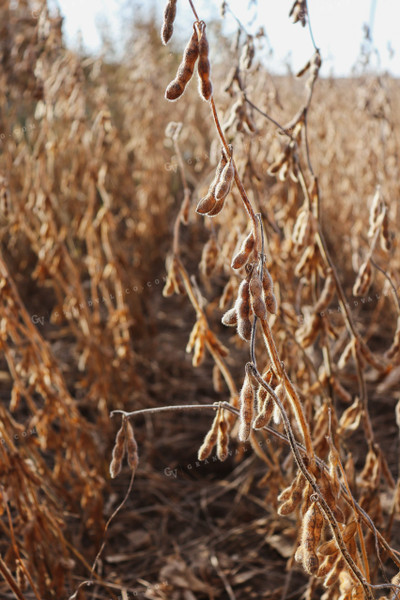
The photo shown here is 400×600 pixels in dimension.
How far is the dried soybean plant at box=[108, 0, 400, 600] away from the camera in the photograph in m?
0.76

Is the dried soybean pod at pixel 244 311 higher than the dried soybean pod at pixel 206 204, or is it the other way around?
the dried soybean pod at pixel 206 204

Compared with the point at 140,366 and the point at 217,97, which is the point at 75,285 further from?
the point at 217,97

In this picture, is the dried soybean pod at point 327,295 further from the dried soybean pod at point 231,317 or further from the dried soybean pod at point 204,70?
the dried soybean pod at point 204,70

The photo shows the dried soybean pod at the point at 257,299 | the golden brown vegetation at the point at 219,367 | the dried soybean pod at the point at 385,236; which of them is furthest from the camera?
the dried soybean pod at the point at 385,236

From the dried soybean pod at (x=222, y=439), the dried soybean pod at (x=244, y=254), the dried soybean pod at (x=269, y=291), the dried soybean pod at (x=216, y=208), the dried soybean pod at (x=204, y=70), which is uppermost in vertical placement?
the dried soybean pod at (x=204, y=70)

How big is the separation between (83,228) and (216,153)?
31.6 inches

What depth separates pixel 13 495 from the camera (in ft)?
4.22

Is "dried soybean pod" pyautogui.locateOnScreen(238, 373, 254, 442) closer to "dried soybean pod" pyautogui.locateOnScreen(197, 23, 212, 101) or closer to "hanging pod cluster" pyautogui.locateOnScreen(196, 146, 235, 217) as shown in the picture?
"hanging pod cluster" pyautogui.locateOnScreen(196, 146, 235, 217)

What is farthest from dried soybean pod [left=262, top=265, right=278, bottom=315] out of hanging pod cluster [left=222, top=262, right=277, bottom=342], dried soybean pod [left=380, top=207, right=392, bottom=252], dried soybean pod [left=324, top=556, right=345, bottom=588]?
dried soybean pod [left=380, top=207, right=392, bottom=252]

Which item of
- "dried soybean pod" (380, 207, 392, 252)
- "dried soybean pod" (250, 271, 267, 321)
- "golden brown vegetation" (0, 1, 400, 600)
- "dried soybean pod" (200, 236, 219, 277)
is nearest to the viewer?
"dried soybean pod" (250, 271, 267, 321)

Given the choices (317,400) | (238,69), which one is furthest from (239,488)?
(238,69)

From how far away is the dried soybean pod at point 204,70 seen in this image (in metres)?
0.74

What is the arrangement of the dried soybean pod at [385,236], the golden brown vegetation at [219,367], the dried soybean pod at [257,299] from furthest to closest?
the dried soybean pod at [385,236], the golden brown vegetation at [219,367], the dried soybean pod at [257,299]

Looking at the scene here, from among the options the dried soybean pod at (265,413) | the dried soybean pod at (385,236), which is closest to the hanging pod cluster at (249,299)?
the dried soybean pod at (265,413)
